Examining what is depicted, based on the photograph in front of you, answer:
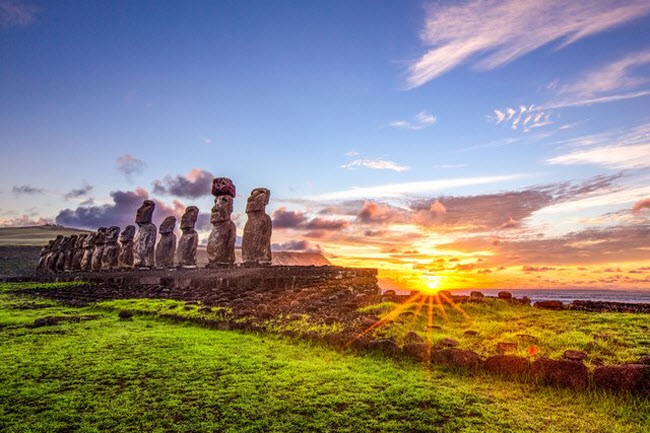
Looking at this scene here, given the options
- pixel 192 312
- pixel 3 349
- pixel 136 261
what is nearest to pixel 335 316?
A: pixel 192 312

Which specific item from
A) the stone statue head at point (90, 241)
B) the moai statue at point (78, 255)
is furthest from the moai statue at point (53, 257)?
the stone statue head at point (90, 241)

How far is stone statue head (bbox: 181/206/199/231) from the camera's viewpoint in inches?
792

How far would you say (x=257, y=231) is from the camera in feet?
54.3

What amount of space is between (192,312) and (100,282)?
1710cm

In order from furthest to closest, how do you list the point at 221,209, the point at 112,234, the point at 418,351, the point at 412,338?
1. the point at 112,234
2. the point at 221,209
3. the point at 412,338
4. the point at 418,351

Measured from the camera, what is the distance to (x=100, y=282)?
2419cm

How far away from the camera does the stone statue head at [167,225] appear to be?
2173cm

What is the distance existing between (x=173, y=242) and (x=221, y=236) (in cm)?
562

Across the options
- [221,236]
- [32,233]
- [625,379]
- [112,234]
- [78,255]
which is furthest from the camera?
[32,233]

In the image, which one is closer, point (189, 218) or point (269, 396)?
point (269, 396)

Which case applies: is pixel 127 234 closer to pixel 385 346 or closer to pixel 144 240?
pixel 144 240

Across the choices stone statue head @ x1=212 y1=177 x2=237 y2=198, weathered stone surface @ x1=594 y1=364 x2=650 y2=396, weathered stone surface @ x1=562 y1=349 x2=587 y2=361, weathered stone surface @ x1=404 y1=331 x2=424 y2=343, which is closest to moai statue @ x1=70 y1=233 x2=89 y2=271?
stone statue head @ x1=212 y1=177 x2=237 y2=198

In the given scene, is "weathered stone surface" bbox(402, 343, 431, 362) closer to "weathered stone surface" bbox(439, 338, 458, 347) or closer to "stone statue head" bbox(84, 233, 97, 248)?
"weathered stone surface" bbox(439, 338, 458, 347)

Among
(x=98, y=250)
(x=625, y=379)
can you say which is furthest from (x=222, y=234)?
(x=98, y=250)
